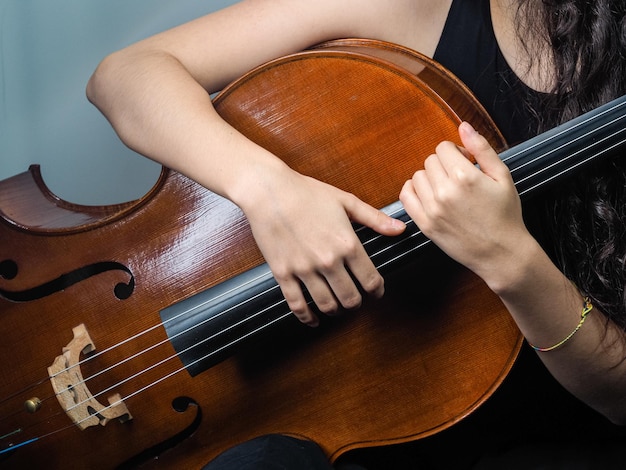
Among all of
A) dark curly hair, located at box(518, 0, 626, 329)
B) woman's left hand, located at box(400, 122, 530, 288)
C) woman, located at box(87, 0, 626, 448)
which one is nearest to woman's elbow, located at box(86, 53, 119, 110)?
woman, located at box(87, 0, 626, 448)

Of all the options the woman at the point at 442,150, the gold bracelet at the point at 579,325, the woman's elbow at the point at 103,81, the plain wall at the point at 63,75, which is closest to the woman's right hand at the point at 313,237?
the woman at the point at 442,150

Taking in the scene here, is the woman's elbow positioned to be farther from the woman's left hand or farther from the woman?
the woman's left hand

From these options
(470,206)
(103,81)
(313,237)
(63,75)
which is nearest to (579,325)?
(470,206)

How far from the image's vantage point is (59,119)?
55.0 inches

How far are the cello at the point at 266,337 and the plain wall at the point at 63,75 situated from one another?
524mm

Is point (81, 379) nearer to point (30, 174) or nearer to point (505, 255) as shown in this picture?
point (30, 174)

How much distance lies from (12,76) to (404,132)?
0.86m

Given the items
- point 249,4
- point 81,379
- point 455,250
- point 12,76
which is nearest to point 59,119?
point 12,76

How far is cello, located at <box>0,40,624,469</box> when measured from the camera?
90cm

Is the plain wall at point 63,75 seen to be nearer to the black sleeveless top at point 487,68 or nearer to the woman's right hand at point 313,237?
the black sleeveless top at point 487,68

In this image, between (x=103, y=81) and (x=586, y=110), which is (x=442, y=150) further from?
(x=103, y=81)

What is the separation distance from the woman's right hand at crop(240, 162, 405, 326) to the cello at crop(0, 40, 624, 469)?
84mm

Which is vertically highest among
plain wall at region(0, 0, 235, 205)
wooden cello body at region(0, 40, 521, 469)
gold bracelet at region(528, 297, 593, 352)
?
plain wall at region(0, 0, 235, 205)

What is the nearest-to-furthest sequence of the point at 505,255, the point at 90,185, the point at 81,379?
the point at 505,255 → the point at 81,379 → the point at 90,185
